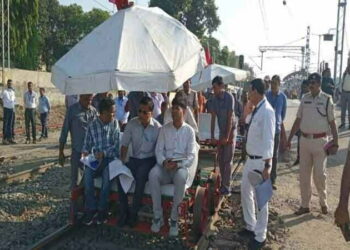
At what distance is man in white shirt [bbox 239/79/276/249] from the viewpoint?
571 cm

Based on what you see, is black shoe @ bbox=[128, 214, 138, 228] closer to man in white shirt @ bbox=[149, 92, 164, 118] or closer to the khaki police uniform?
man in white shirt @ bbox=[149, 92, 164, 118]

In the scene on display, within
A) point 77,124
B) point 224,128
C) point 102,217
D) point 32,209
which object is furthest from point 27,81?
point 102,217

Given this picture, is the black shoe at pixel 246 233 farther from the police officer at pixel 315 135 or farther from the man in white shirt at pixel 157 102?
the man in white shirt at pixel 157 102

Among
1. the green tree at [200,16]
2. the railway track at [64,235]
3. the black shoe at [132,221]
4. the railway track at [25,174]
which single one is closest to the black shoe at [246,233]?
the railway track at [64,235]

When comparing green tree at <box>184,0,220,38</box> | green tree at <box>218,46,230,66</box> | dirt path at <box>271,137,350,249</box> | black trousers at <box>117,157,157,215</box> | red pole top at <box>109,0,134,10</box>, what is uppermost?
green tree at <box>184,0,220,38</box>

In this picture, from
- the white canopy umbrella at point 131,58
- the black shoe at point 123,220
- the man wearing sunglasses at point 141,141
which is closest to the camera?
the white canopy umbrella at point 131,58

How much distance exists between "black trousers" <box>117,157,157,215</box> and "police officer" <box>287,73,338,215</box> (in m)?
2.88

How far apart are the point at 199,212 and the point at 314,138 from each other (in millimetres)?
2713

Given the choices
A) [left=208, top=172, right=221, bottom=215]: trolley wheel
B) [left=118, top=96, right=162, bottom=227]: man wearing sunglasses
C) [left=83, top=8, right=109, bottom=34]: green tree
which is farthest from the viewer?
[left=83, top=8, right=109, bottom=34]: green tree

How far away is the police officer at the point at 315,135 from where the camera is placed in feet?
23.8

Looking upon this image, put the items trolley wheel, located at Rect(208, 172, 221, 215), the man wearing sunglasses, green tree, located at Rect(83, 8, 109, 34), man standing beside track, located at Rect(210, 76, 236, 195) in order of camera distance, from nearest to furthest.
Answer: the man wearing sunglasses < trolley wheel, located at Rect(208, 172, 221, 215) < man standing beside track, located at Rect(210, 76, 236, 195) < green tree, located at Rect(83, 8, 109, 34)

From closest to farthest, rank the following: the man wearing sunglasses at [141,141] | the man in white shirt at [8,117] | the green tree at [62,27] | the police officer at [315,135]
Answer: the man wearing sunglasses at [141,141] < the police officer at [315,135] < the man in white shirt at [8,117] < the green tree at [62,27]

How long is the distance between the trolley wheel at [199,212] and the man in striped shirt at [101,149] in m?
1.23

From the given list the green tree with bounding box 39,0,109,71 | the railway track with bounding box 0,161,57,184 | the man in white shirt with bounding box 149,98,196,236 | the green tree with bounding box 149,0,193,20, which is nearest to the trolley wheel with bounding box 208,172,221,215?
the man in white shirt with bounding box 149,98,196,236
